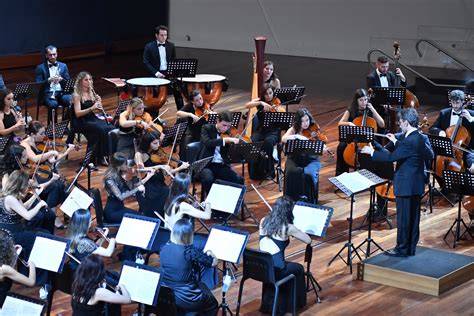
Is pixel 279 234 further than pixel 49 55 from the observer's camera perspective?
No

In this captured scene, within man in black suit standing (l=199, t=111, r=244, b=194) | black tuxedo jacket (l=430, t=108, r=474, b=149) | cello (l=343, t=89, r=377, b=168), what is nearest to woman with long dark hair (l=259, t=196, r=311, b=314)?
man in black suit standing (l=199, t=111, r=244, b=194)

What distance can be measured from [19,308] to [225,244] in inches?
66.0

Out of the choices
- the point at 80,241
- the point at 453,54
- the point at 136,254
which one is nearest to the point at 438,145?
the point at 136,254

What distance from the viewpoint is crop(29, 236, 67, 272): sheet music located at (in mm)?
7137

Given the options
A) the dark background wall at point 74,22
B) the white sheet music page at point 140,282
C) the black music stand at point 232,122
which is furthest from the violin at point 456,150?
the dark background wall at point 74,22

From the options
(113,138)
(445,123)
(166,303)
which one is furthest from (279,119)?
(166,303)

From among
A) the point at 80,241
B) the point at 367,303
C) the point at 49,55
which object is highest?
the point at 49,55

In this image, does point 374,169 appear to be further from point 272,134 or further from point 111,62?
point 111,62

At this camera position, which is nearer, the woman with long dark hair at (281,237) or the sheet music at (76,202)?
the woman with long dark hair at (281,237)

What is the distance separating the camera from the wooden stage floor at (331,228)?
7.92m

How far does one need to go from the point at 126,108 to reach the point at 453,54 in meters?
6.91

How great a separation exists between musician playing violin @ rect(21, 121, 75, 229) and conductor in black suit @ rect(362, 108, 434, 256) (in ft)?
9.87

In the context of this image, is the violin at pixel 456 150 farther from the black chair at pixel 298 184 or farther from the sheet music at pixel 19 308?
the sheet music at pixel 19 308

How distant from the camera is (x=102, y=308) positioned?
21.6 feet
